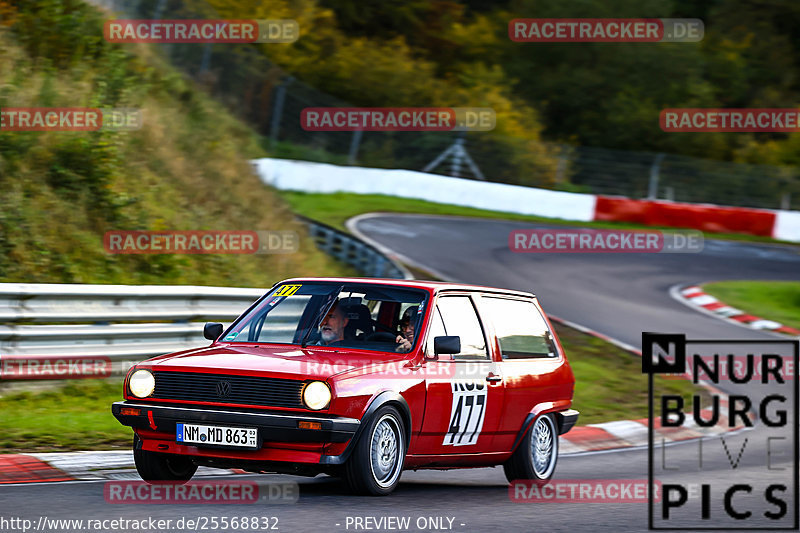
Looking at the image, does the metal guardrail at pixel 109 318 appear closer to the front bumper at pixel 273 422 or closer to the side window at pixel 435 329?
the front bumper at pixel 273 422

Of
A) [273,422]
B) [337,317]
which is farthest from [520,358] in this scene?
[273,422]

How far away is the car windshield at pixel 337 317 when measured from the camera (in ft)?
25.2

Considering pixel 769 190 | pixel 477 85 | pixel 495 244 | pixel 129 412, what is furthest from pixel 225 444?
pixel 477 85

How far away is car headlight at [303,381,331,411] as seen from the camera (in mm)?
6691

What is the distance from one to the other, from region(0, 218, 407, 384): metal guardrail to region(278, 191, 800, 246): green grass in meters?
13.9

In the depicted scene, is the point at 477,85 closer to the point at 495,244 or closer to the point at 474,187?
the point at 474,187

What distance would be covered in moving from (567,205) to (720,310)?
455 inches

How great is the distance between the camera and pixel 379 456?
700 cm

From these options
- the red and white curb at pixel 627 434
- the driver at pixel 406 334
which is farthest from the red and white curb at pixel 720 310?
the driver at pixel 406 334

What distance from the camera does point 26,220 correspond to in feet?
40.3

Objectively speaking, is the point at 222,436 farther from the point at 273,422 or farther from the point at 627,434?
the point at 627,434

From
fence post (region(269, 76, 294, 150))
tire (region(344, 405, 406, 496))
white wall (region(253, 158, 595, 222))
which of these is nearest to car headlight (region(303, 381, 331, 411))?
tire (region(344, 405, 406, 496))

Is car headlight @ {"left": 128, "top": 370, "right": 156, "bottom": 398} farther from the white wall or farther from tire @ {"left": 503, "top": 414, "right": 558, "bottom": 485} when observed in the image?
the white wall

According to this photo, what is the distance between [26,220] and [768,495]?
817 cm
